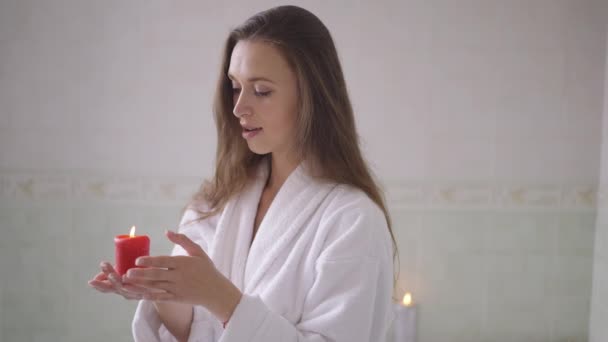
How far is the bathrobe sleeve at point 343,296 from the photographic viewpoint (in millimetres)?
980

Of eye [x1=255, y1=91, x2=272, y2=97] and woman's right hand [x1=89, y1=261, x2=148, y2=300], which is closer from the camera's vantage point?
woman's right hand [x1=89, y1=261, x2=148, y2=300]

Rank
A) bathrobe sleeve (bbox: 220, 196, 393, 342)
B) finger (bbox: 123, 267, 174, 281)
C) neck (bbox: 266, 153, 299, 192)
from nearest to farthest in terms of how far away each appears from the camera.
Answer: finger (bbox: 123, 267, 174, 281)
bathrobe sleeve (bbox: 220, 196, 393, 342)
neck (bbox: 266, 153, 299, 192)

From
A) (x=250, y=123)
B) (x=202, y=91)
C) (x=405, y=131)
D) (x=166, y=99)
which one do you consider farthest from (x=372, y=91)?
(x=250, y=123)

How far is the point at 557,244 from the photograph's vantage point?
2270mm

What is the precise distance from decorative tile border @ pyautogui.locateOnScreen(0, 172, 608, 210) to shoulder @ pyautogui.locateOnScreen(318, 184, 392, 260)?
1.12m

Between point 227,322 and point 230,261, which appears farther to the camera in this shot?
point 230,261

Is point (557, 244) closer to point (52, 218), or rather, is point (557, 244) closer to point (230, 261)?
point (230, 261)

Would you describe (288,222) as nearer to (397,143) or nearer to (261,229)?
(261,229)

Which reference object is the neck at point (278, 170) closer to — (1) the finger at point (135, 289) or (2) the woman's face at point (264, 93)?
(2) the woman's face at point (264, 93)

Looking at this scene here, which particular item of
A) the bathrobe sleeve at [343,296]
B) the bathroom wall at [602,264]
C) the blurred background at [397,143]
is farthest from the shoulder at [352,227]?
the bathroom wall at [602,264]

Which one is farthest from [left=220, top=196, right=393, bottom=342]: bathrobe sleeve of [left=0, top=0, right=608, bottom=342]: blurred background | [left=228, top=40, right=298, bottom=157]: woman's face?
[left=0, top=0, right=608, bottom=342]: blurred background

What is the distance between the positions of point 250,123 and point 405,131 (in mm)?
1194

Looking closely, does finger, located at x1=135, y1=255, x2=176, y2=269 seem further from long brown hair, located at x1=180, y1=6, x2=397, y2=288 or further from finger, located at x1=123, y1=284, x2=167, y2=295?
long brown hair, located at x1=180, y1=6, x2=397, y2=288

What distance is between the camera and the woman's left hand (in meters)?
0.88
